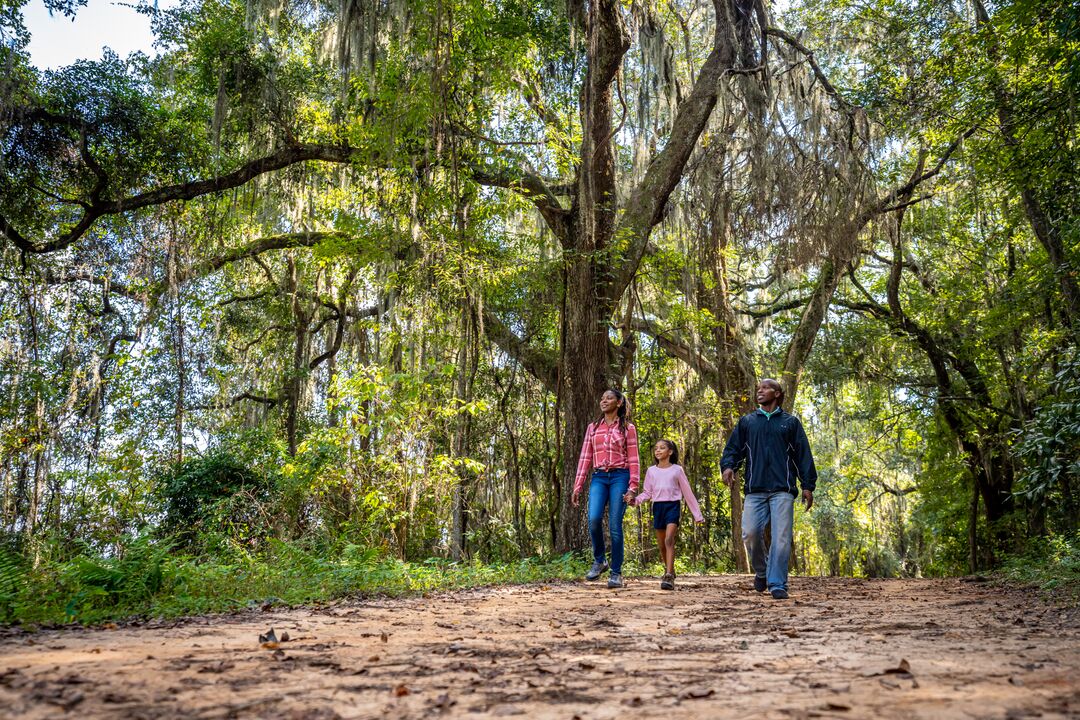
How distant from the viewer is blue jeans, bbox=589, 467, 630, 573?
7.40m

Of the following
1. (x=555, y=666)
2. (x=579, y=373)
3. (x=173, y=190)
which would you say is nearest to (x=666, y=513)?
(x=579, y=373)

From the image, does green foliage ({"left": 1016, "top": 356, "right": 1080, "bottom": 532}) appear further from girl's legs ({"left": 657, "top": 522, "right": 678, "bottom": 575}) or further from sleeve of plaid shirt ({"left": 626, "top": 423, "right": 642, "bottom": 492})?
sleeve of plaid shirt ({"left": 626, "top": 423, "right": 642, "bottom": 492})

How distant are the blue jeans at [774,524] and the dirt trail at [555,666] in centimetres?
128

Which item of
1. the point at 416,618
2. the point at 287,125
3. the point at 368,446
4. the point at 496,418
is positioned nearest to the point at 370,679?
the point at 416,618

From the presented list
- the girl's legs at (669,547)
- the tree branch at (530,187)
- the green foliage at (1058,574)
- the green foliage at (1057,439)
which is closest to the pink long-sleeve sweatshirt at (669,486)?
the girl's legs at (669,547)

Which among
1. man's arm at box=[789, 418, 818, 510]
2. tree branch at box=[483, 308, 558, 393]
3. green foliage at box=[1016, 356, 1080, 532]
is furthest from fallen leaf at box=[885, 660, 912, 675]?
tree branch at box=[483, 308, 558, 393]

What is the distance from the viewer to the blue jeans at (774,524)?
6414 mm

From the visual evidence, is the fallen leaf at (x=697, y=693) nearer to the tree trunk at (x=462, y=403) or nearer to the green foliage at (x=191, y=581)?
the green foliage at (x=191, y=581)

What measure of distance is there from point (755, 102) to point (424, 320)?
5.92 m

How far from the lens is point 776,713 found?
6.82ft

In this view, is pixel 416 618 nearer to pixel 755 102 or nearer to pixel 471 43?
pixel 471 43

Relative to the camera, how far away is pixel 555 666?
9.85 ft

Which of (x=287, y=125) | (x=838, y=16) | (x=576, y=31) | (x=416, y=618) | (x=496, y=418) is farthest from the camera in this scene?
(x=496, y=418)

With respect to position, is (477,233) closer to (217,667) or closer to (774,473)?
(774,473)
